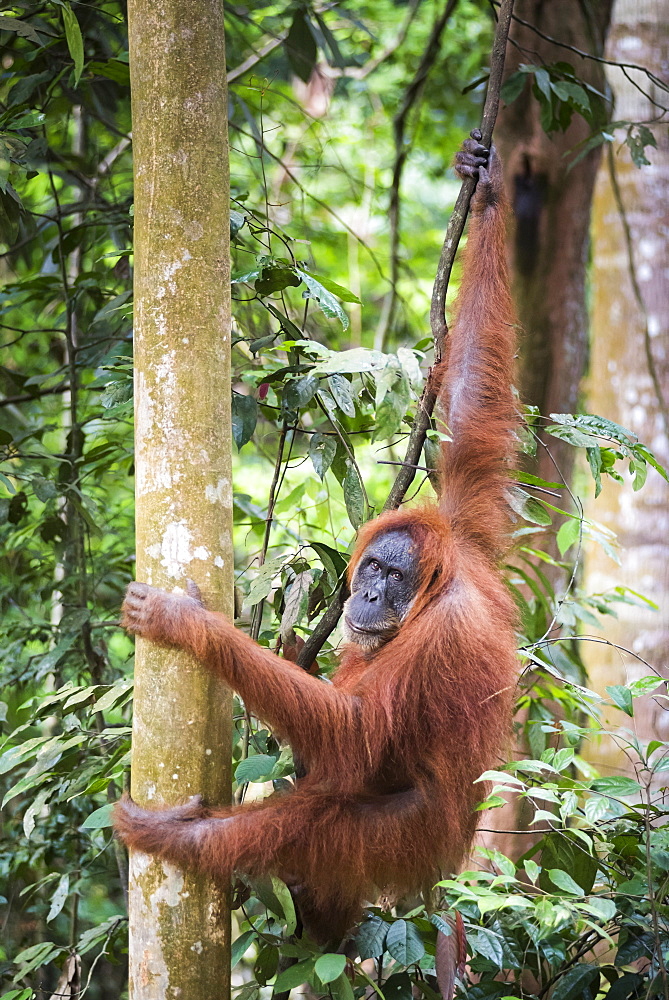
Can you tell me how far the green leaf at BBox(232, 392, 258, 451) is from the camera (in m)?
2.79

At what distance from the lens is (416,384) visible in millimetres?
2150

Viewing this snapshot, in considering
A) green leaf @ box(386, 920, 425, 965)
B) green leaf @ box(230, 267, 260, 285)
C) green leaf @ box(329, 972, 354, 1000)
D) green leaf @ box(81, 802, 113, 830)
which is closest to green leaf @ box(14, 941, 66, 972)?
green leaf @ box(81, 802, 113, 830)

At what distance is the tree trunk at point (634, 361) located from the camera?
5230mm

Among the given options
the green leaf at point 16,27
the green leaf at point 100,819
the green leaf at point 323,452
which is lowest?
the green leaf at point 100,819

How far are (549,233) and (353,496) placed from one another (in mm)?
2881

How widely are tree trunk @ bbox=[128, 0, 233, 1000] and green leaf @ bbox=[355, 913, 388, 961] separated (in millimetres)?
464

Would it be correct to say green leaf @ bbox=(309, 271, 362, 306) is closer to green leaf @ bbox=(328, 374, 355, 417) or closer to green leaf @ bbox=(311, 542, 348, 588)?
green leaf @ bbox=(328, 374, 355, 417)

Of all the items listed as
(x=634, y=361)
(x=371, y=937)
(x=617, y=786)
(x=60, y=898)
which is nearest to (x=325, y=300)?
(x=617, y=786)

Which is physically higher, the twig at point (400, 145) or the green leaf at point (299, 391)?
the twig at point (400, 145)

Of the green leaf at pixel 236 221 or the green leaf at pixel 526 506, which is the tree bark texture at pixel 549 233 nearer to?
the green leaf at pixel 526 506

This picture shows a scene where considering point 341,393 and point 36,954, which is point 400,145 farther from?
point 36,954

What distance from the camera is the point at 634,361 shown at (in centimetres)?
568

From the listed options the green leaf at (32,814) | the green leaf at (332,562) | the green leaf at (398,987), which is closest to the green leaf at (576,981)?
the green leaf at (398,987)

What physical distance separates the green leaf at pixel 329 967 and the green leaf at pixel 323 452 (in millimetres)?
1296
